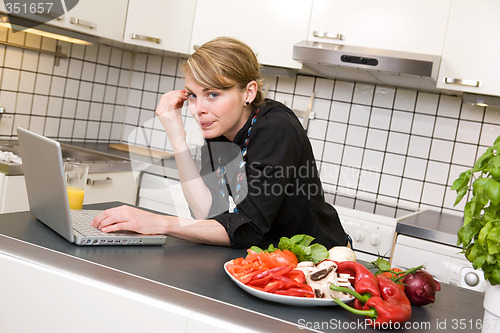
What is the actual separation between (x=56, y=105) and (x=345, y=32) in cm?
162

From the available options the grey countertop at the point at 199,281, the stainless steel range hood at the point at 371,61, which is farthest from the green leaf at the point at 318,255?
the stainless steel range hood at the point at 371,61

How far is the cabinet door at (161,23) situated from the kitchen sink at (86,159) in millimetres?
638

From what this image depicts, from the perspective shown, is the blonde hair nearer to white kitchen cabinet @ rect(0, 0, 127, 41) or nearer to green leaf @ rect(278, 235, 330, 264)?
green leaf @ rect(278, 235, 330, 264)

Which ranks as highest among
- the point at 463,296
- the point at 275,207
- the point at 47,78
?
the point at 47,78

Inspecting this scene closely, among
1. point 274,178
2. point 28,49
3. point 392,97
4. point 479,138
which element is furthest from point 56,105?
point 479,138

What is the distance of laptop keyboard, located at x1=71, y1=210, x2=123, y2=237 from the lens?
1122 millimetres

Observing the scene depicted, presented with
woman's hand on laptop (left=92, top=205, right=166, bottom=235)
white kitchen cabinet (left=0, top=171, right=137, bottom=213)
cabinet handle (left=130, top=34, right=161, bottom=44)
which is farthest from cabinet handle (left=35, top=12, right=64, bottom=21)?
woman's hand on laptop (left=92, top=205, right=166, bottom=235)

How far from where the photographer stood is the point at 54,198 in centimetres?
109

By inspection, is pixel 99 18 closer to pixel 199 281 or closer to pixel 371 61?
pixel 371 61

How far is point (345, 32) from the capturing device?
2566 millimetres

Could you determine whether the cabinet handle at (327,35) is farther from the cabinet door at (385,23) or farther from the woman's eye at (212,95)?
the woman's eye at (212,95)

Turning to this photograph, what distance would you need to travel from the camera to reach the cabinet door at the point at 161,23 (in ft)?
9.37

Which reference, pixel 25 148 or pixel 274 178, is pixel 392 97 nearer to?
pixel 274 178

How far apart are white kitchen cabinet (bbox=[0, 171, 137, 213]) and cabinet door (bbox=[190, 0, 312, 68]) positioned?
88cm
